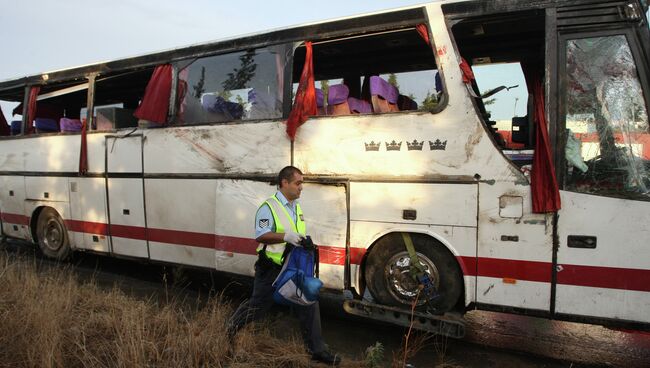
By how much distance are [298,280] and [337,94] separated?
233 cm

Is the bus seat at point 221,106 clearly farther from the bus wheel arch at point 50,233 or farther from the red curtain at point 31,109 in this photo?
the red curtain at point 31,109

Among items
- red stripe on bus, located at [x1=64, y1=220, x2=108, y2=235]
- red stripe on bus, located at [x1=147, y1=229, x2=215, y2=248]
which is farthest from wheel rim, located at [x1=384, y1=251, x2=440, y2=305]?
red stripe on bus, located at [x1=64, y1=220, x2=108, y2=235]

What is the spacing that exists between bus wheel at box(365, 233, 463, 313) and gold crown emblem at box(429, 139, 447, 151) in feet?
2.75

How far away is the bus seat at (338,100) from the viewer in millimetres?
4977

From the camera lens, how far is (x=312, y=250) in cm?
353

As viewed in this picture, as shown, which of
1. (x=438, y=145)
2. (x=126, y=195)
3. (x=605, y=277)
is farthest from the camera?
A: (x=126, y=195)

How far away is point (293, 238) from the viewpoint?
11.2ft

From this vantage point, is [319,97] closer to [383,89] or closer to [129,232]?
[383,89]

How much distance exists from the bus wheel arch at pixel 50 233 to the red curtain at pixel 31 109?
1383mm

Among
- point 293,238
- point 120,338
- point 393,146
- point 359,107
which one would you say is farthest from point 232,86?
point 120,338

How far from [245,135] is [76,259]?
5.15 metres

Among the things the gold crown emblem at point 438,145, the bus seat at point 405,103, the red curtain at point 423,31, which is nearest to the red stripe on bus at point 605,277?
the gold crown emblem at point 438,145

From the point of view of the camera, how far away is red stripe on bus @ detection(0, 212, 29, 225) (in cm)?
806

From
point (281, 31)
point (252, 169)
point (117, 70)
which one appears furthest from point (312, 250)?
point (117, 70)
